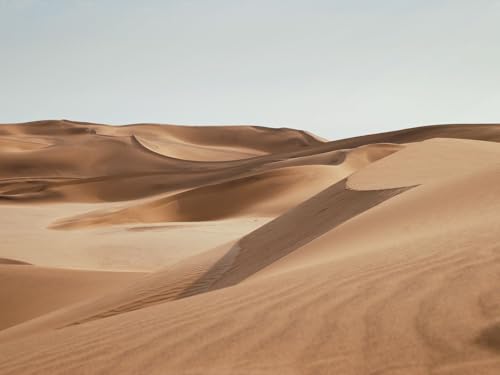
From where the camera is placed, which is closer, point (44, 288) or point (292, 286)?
point (292, 286)

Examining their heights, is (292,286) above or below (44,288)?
above

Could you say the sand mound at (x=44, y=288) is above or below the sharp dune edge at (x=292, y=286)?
below

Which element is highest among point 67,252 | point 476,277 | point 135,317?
point 476,277

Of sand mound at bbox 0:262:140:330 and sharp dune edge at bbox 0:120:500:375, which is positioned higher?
sharp dune edge at bbox 0:120:500:375

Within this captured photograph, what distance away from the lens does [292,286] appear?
9.28 feet

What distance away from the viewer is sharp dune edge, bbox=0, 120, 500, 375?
73.7 inches

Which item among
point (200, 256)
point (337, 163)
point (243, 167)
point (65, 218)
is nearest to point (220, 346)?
point (200, 256)

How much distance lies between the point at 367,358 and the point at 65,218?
17218 millimetres

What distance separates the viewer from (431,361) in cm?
164

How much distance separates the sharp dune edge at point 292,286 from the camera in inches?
73.7

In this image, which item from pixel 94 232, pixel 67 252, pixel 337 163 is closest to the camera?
pixel 67 252

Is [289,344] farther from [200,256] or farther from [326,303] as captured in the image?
[200,256]

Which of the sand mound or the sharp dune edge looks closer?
the sharp dune edge

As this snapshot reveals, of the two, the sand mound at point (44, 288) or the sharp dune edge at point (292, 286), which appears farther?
the sand mound at point (44, 288)
